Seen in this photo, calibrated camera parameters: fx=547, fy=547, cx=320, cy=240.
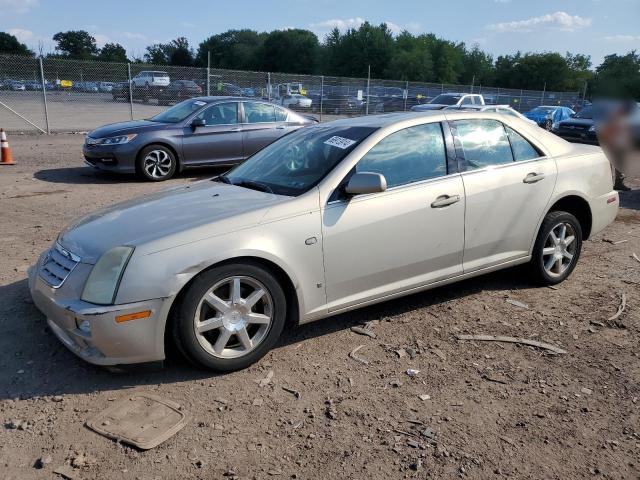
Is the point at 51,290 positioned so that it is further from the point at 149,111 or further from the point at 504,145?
the point at 149,111

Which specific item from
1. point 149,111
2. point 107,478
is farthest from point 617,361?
point 149,111

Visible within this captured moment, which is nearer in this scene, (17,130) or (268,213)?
(268,213)

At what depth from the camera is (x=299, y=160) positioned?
4.19 meters

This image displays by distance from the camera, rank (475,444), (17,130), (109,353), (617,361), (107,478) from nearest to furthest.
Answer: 1. (107,478)
2. (475,444)
3. (109,353)
4. (617,361)
5. (17,130)

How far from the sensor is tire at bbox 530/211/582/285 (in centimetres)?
476

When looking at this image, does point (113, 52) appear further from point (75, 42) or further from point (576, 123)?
point (576, 123)

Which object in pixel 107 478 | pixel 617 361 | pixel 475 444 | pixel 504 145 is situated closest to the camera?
pixel 107 478

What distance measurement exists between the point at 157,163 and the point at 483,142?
6.91 meters

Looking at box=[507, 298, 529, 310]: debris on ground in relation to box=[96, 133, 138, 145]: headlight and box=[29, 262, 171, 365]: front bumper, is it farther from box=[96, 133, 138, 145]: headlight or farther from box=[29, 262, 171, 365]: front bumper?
box=[96, 133, 138, 145]: headlight

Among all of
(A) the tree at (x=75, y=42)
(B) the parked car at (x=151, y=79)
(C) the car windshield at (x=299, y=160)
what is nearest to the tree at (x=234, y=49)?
(A) the tree at (x=75, y=42)

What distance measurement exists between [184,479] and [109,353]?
0.95 m

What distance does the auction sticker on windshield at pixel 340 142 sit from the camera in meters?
4.00

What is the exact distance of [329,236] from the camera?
361cm

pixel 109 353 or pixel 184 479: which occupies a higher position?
pixel 109 353
